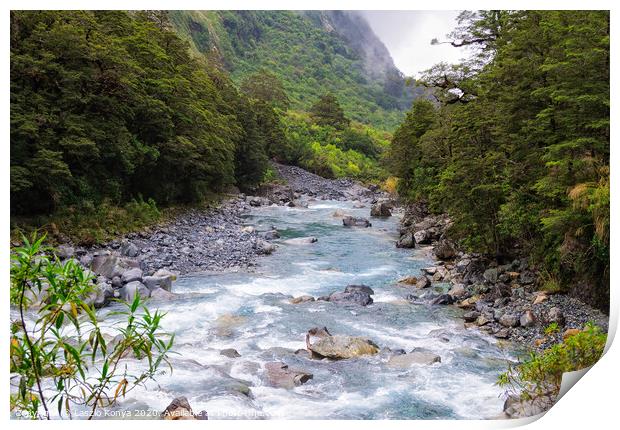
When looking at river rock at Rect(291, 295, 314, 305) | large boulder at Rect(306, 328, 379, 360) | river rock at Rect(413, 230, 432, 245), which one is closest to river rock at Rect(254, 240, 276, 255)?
river rock at Rect(291, 295, 314, 305)

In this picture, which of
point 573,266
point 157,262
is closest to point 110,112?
point 157,262

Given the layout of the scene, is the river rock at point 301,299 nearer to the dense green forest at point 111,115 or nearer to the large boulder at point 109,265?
the large boulder at point 109,265

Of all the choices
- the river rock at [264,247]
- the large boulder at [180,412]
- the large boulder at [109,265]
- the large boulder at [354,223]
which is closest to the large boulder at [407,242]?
the river rock at [264,247]

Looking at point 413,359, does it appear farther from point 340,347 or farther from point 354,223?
point 354,223

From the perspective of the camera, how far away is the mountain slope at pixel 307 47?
6.51m

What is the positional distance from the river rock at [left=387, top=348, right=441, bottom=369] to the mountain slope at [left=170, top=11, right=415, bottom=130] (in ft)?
12.1

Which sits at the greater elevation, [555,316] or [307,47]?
[307,47]

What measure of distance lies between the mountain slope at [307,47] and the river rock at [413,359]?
145 inches

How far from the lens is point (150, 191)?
13.1m

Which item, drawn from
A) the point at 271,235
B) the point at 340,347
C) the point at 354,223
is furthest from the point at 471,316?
the point at 354,223

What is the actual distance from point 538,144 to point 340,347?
13.9ft

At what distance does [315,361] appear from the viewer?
18.6 feet

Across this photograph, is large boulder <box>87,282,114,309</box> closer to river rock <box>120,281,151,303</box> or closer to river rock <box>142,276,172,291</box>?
river rock <box>120,281,151,303</box>

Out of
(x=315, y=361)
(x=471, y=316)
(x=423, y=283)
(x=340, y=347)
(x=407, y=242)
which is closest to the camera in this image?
(x=315, y=361)
